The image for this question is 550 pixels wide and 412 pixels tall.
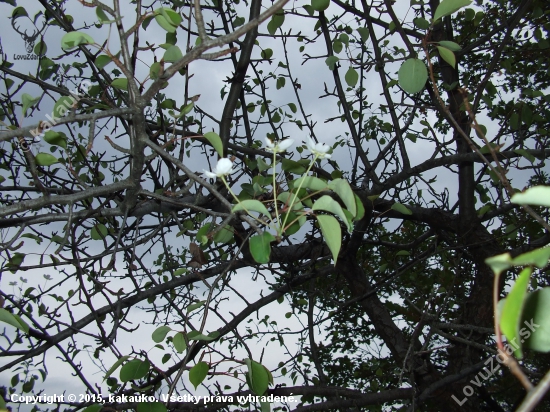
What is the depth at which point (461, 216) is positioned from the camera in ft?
9.73

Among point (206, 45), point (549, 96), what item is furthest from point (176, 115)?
point (549, 96)

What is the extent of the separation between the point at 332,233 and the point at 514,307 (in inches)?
16.8

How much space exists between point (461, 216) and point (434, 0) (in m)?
1.50

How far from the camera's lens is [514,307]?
342mm

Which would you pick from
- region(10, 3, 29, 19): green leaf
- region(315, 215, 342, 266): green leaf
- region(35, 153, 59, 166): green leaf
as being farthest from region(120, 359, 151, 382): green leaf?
region(10, 3, 29, 19): green leaf

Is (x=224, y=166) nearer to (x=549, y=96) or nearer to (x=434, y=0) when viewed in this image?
(x=549, y=96)

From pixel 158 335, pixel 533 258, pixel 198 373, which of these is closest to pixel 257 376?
pixel 198 373

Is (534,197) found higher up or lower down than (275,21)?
lower down

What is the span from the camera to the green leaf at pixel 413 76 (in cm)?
116

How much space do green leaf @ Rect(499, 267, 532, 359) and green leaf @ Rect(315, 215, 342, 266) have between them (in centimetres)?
40

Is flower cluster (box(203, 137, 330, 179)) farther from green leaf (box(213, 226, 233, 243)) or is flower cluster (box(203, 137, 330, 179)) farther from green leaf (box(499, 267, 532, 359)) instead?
green leaf (box(499, 267, 532, 359))

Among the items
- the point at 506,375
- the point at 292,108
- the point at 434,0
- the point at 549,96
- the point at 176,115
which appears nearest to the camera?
the point at 176,115

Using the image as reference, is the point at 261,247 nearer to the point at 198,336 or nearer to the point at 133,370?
the point at 198,336

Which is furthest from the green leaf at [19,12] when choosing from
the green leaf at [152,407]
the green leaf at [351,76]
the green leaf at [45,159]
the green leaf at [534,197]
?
the green leaf at [534,197]
